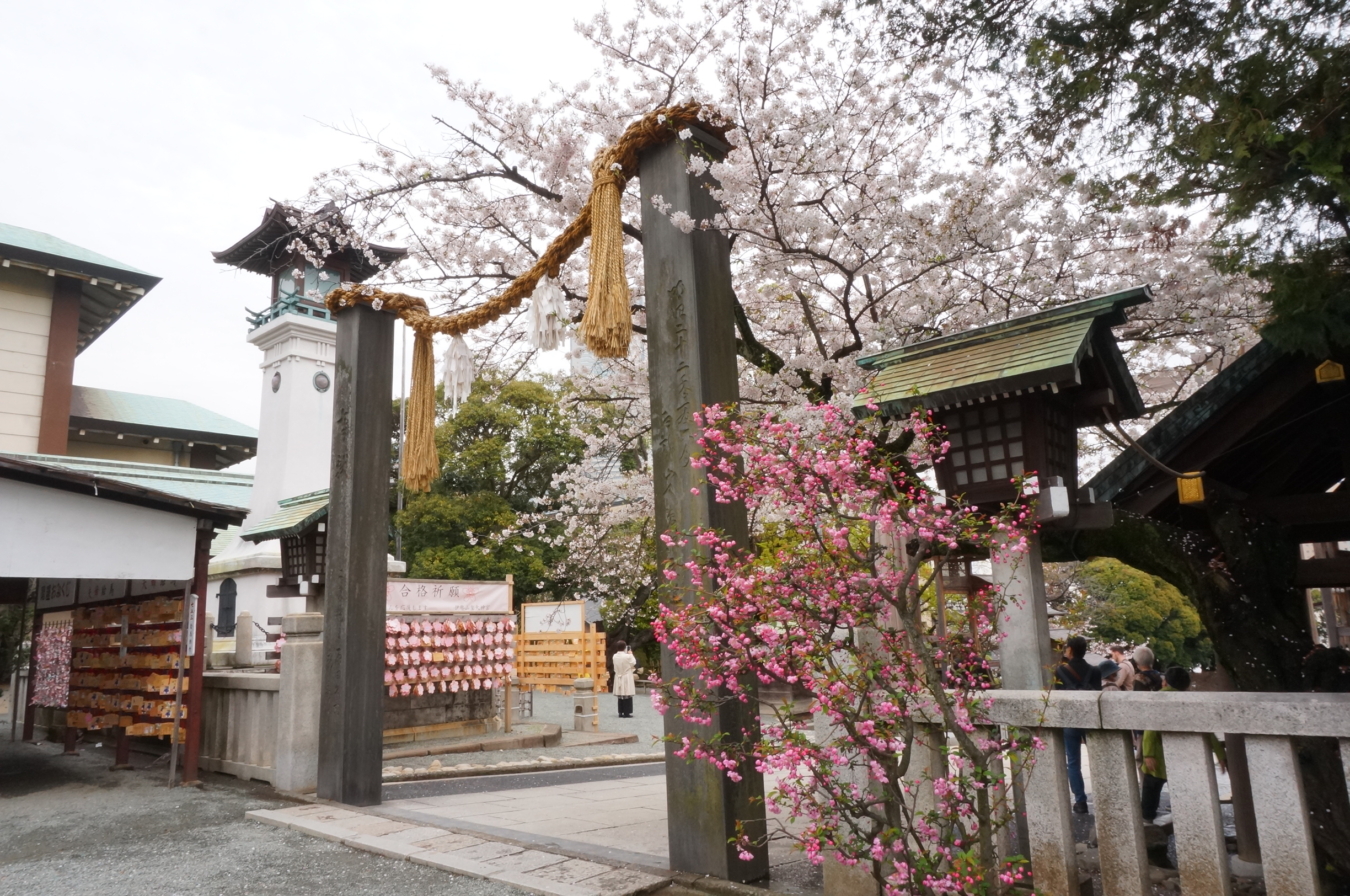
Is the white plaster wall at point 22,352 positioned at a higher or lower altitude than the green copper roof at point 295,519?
higher

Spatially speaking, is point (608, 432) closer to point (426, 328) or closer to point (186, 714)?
point (426, 328)

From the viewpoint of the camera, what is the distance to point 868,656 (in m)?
3.49

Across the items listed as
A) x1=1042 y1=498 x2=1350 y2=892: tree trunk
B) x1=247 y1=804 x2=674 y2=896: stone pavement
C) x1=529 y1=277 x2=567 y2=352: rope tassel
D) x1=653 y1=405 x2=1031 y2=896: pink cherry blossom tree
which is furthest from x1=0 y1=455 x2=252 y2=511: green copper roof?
x1=1042 y1=498 x2=1350 y2=892: tree trunk

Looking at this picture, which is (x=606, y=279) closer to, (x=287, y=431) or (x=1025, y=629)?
(x=1025, y=629)

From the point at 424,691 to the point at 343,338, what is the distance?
577 centimetres

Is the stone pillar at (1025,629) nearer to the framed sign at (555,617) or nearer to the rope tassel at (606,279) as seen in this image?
the rope tassel at (606,279)

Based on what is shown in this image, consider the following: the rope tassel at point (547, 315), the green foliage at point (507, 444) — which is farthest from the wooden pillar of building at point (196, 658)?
the green foliage at point (507, 444)

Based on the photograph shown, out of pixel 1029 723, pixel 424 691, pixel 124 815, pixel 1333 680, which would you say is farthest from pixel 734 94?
pixel 424 691

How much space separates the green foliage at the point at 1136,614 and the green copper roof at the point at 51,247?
25.8 m

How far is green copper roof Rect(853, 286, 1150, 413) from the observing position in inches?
144

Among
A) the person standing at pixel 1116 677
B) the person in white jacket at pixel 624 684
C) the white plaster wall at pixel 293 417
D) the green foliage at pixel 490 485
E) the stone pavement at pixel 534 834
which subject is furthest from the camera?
the green foliage at pixel 490 485

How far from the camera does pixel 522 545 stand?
2309cm

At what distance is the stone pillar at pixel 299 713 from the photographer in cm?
723

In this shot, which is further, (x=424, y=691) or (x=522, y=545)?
(x=522, y=545)
